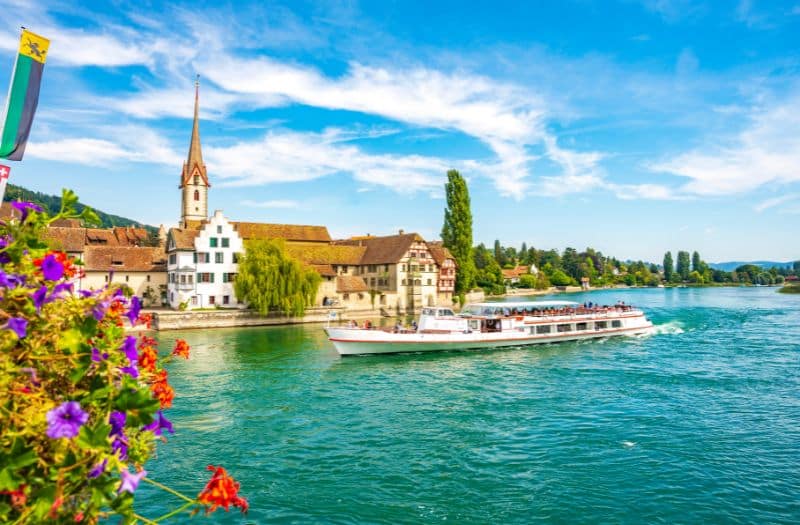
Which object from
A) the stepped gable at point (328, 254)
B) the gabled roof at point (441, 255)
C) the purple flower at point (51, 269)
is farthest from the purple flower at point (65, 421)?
the gabled roof at point (441, 255)

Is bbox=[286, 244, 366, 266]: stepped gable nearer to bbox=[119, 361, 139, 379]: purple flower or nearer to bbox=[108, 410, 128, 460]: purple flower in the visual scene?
bbox=[119, 361, 139, 379]: purple flower

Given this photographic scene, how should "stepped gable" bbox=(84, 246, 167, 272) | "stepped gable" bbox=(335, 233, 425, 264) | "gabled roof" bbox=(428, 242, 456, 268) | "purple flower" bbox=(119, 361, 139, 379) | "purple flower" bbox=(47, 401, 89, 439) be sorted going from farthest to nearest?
1. "gabled roof" bbox=(428, 242, 456, 268)
2. "stepped gable" bbox=(335, 233, 425, 264)
3. "stepped gable" bbox=(84, 246, 167, 272)
4. "purple flower" bbox=(119, 361, 139, 379)
5. "purple flower" bbox=(47, 401, 89, 439)

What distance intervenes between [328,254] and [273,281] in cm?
2080

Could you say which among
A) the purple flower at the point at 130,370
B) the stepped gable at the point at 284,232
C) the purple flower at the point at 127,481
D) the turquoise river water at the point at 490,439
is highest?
the stepped gable at the point at 284,232

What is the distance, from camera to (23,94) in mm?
5672

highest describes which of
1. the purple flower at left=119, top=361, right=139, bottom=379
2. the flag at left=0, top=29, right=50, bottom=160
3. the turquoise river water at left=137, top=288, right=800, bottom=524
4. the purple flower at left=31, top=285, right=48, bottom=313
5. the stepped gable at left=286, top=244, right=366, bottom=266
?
the stepped gable at left=286, top=244, right=366, bottom=266

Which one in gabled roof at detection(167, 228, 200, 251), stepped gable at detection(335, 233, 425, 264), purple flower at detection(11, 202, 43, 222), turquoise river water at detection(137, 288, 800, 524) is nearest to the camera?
purple flower at detection(11, 202, 43, 222)

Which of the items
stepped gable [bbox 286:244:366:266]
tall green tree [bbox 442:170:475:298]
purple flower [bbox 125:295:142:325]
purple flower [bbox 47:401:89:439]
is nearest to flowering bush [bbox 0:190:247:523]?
purple flower [bbox 47:401:89:439]

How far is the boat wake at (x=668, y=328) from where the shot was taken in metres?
48.6

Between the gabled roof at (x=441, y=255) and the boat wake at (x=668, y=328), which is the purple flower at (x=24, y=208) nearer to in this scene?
the boat wake at (x=668, y=328)

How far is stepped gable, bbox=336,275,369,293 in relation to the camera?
2547 inches

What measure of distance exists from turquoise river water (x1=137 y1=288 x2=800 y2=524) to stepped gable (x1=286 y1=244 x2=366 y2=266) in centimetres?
3362

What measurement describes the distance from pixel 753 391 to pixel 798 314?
53.0 m

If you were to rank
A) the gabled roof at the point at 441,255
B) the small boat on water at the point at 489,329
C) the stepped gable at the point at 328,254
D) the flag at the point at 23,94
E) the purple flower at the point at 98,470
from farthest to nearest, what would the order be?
1. the gabled roof at the point at 441,255
2. the stepped gable at the point at 328,254
3. the small boat on water at the point at 489,329
4. the flag at the point at 23,94
5. the purple flower at the point at 98,470
